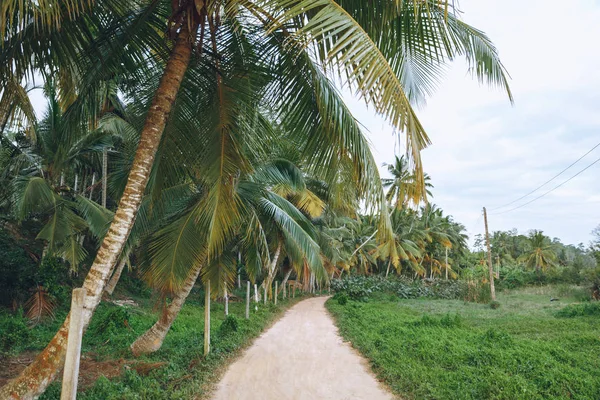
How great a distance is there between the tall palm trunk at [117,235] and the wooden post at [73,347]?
27cm

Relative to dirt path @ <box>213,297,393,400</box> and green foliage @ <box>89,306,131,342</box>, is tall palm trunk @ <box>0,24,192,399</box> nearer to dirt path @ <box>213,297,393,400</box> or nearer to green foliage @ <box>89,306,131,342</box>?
dirt path @ <box>213,297,393,400</box>

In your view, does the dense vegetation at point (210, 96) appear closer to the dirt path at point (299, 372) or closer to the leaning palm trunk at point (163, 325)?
the leaning palm trunk at point (163, 325)

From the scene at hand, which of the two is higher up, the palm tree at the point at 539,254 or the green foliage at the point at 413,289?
the palm tree at the point at 539,254

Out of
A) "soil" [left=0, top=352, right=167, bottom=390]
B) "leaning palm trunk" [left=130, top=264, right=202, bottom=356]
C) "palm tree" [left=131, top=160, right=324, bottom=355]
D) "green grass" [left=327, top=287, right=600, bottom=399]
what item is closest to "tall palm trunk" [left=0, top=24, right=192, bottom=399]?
"palm tree" [left=131, top=160, right=324, bottom=355]

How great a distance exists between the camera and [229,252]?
7684 millimetres

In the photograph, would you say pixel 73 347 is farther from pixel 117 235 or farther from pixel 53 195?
pixel 53 195

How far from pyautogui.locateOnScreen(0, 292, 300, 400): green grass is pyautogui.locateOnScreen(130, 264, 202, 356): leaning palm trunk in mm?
153

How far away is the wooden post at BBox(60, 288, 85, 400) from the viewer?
123 inches

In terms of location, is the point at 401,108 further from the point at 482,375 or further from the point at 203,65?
the point at 482,375

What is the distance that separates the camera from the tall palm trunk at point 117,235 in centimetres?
336

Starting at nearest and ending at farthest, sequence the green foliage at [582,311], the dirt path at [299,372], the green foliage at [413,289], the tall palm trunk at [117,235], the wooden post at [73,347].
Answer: the wooden post at [73,347] → the tall palm trunk at [117,235] → the dirt path at [299,372] → the green foliage at [582,311] → the green foliage at [413,289]

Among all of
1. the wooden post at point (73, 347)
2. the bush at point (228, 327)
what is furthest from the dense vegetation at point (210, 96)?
the bush at point (228, 327)

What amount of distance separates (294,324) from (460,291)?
1703 cm

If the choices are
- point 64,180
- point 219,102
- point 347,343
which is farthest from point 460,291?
point 219,102
